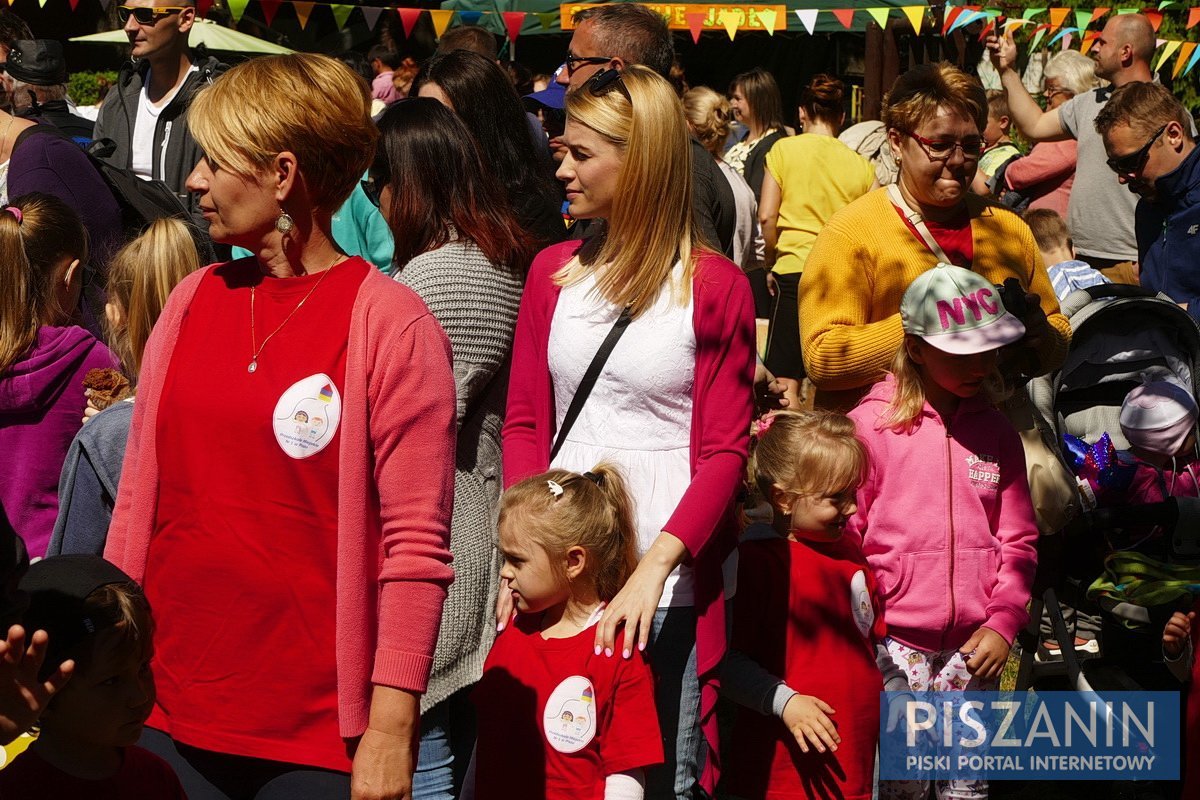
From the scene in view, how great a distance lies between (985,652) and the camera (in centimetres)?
378

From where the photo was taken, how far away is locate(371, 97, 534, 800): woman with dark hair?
322 cm

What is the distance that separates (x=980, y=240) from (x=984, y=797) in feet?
5.38

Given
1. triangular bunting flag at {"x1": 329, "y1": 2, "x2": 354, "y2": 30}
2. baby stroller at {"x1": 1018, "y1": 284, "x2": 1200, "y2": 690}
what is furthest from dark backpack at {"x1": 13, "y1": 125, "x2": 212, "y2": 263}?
triangular bunting flag at {"x1": 329, "y1": 2, "x2": 354, "y2": 30}

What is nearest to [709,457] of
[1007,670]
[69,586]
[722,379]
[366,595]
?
[722,379]

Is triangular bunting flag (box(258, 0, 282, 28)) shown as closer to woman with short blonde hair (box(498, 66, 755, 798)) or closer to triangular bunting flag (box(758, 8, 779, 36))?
triangular bunting flag (box(758, 8, 779, 36))

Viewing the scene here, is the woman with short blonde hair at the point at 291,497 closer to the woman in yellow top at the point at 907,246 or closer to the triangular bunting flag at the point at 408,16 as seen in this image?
the woman in yellow top at the point at 907,246

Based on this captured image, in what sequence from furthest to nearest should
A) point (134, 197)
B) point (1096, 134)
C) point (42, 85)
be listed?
1. point (1096, 134)
2. point (42, 85)
3. point (134, 197)

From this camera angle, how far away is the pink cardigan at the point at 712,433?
302 cm

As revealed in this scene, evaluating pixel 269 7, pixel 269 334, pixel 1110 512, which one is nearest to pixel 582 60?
pixel 1110 512

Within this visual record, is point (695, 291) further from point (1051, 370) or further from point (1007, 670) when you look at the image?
point (1007, 670)

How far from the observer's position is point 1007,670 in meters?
5.80

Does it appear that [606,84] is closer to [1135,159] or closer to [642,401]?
[642,401]

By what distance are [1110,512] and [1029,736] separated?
0.88 meters

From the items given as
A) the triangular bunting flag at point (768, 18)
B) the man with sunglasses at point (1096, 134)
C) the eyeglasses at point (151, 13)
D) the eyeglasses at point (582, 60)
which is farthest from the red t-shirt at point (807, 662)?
the triangular bunting flag at point (768, 18)
